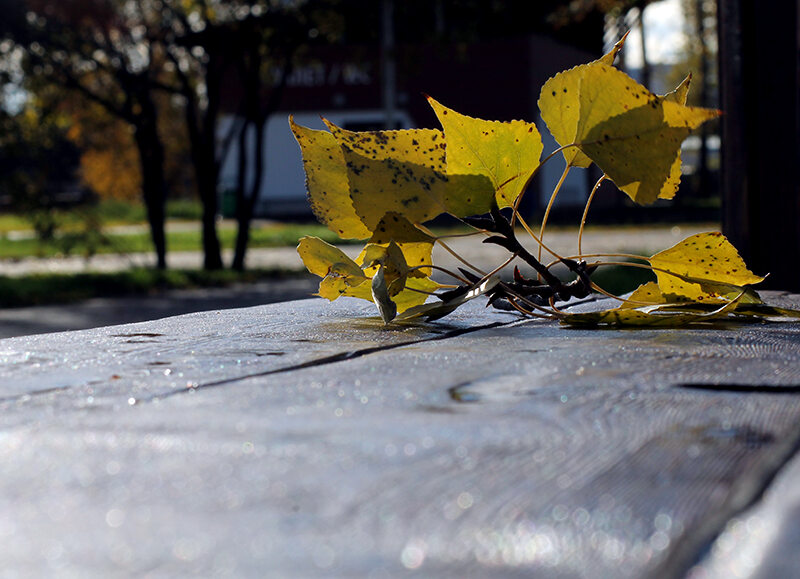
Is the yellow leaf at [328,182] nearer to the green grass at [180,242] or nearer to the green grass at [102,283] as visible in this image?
the green grass at [102,283]

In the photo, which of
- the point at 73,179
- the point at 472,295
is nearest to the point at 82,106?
the point at 472,295

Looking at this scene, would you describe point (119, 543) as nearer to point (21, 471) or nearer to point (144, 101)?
point (21, 471)

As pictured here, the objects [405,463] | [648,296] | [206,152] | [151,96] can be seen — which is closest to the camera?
[405,463]

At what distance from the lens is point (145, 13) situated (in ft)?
39.7

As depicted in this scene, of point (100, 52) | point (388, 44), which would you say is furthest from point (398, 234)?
point (388, 44)

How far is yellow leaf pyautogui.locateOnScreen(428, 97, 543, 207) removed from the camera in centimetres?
137

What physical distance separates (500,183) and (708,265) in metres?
0.33

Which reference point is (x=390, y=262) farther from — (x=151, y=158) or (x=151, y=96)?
(x=151, y=96)

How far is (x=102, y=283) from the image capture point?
1022 cm

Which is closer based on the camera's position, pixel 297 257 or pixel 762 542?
pixel 762 542

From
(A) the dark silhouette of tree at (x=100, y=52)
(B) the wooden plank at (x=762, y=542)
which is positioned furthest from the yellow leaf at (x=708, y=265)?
(A) the dark silhouette of tree at (x=100, y=52)

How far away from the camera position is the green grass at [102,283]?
30.3ft

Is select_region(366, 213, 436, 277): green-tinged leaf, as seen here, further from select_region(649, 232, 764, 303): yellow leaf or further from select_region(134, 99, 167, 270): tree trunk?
select_region(134, 99, 167, 270): tree trunk

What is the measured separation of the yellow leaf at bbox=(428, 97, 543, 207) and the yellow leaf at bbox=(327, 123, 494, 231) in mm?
14
